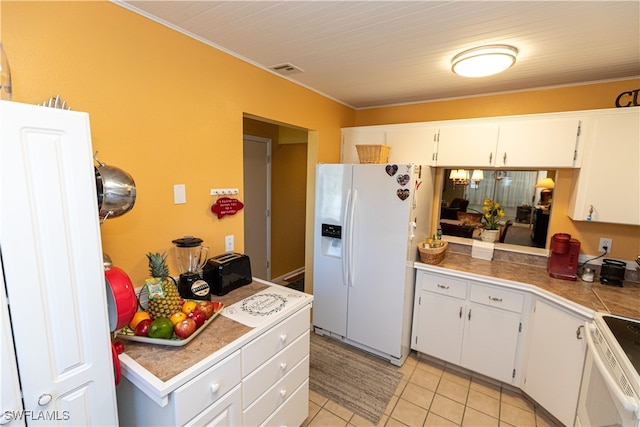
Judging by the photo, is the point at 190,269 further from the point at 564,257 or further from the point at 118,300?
the point at 564,257

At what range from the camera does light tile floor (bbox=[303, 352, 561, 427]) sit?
6.57 ft

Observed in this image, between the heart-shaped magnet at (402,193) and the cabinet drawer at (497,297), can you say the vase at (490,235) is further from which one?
the heart-shaped magnet at (402,193)

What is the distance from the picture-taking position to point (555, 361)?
196 centimetres

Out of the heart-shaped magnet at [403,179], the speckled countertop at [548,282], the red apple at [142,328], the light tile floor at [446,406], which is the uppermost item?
the heart-shaped magnet at [403,179]

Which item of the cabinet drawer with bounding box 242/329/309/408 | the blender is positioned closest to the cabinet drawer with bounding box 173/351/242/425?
the cabinet drawer with bounding box 242/329/309/408

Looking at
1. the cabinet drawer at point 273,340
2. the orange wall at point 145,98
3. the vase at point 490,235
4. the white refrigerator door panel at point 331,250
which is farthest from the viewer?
the vase at point 490,235

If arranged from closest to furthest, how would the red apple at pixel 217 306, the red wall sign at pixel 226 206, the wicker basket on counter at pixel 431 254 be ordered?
1. the red apple at pixel 217 306
2. the red wall sign at pixel 226 206
3. the wicker basket on counter at pixel 431 254

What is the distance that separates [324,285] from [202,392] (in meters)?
1.77

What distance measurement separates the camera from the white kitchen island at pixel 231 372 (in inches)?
44.4

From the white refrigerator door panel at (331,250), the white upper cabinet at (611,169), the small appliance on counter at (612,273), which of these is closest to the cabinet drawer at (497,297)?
the small appliance on counter at (612,273)

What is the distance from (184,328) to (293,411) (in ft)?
3.04

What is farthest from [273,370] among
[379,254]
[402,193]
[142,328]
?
[402,193]

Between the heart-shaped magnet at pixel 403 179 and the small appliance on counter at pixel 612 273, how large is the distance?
1.55 meters

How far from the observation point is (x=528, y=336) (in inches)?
84.6
